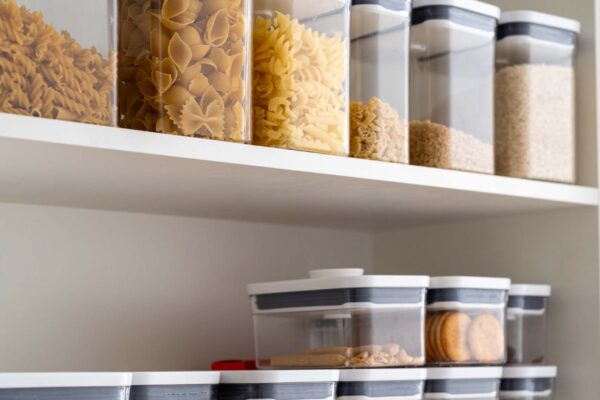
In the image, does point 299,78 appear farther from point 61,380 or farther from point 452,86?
point 61,380

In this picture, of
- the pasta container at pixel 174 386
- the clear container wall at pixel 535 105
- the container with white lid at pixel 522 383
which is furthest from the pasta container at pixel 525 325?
the pasta container at pixel 174 386

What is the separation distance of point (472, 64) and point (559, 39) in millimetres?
155

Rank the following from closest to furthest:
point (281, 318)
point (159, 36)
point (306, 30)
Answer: point (159, 36) → point (306, 30) → point (281, 318)

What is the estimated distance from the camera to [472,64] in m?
1.30

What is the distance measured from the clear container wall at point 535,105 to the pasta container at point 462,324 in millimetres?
170

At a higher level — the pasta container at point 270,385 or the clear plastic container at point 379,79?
the clear plastic container at point 379,79

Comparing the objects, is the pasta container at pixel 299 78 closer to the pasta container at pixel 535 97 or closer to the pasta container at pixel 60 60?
the pasta container at pixel 60 60

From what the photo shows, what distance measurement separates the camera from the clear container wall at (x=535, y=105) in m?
1.32

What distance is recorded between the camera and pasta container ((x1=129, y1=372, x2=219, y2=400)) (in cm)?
99

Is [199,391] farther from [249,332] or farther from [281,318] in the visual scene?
[249,332]

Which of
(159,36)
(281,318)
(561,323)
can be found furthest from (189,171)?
(561,323)

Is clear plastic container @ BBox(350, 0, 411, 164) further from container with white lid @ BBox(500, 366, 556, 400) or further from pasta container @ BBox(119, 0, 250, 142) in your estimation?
container with white lid @ BBox(500, 366, 556, 400)

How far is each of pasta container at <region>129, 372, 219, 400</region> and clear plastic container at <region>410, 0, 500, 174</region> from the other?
1.32 feet

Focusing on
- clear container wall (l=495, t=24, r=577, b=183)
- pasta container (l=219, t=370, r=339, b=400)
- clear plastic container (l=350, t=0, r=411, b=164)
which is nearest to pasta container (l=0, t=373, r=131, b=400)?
pasta container (l=219, t=370, r=339, b=400)
